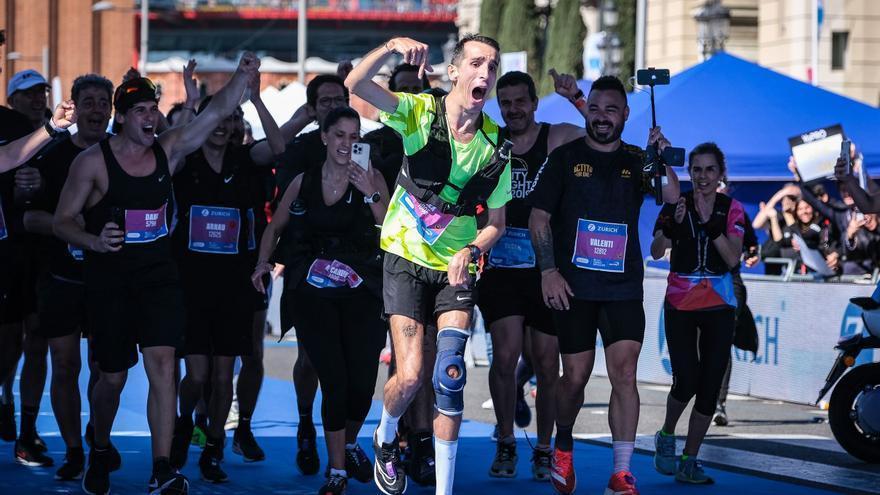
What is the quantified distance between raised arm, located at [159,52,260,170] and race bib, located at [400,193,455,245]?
1168 mm

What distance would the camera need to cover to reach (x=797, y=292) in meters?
13.5

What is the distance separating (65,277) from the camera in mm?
8516

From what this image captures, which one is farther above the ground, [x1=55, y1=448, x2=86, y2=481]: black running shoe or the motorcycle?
the motorcycle

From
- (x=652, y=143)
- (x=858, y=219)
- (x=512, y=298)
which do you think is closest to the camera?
(x=652, y=143)

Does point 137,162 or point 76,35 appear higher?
point 76,35

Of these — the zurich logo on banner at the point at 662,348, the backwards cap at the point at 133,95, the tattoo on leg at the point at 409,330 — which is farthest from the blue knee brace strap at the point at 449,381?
the zurich logo on banner at the point at 662,348

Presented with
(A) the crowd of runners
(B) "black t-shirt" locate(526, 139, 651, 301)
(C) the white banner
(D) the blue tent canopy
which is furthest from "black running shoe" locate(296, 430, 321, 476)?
(D) the blue tent canopy

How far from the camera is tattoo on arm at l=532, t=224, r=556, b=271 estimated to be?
762 centimetres

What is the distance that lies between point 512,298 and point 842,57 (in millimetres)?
24182

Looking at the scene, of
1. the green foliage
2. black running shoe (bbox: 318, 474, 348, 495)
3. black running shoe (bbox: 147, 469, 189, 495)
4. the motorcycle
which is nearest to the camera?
black running shoe (bbox: 147, 469, 189, 495)

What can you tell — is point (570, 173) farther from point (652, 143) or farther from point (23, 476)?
point (23, 476)

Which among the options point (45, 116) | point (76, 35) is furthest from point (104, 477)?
point (76, 35)

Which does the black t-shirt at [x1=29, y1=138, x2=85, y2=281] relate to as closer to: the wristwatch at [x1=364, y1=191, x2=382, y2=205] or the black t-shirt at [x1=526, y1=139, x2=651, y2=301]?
the wristwatch at [x1=364, y1=191, x2=382, y2=205]

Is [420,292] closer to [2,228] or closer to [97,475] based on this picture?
[97,475]
